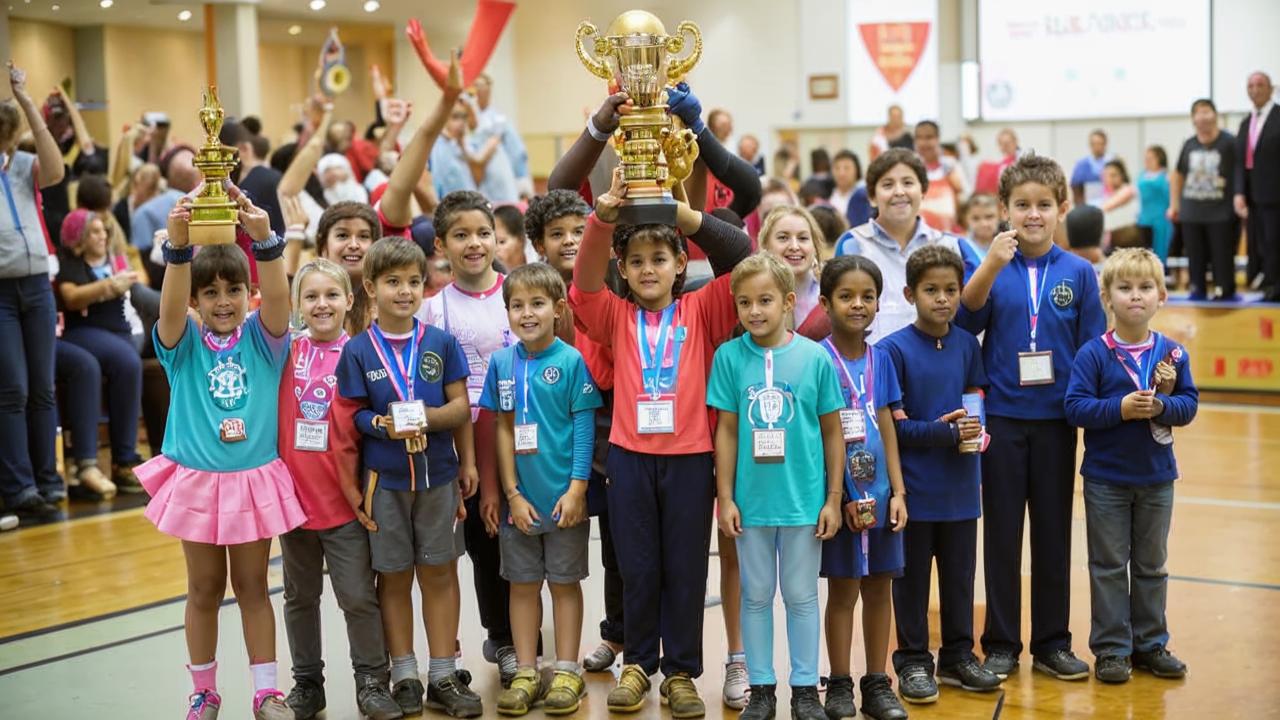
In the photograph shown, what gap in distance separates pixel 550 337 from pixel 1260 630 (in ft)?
8.80

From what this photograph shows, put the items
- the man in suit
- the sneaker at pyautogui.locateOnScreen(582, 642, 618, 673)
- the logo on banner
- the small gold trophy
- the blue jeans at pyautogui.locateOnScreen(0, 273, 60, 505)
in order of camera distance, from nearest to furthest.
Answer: the small gold trophy → the sneaker at pyautogui.locateOnScreen(582, 642, 618, 673) → the blue jeans at pyautogui.locateOnScreen(0, 273, 60, 505) → the man in suit → the logo on banner

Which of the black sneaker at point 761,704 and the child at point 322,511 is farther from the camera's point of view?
the child at point 322,511

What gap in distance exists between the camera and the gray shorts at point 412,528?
418 centimetres

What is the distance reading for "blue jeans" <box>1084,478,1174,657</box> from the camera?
14.5ft

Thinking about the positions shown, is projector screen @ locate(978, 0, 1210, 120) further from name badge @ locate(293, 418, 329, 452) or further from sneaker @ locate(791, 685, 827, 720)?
name badge @ locate(293, 418, 329, 452)

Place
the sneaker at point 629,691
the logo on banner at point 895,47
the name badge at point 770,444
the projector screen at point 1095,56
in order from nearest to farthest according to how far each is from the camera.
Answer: the name badge at point 770,444, the sneaker at point 629,691, the projector screen at point 1095,56, the logo on banner at point 895,47

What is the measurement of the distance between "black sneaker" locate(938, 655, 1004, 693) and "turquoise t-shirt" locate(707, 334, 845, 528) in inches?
32.0

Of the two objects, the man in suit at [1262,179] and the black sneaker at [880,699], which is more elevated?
the man in suit at [1262,179]

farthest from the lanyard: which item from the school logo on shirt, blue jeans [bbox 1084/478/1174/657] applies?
blue jeans [bbox 1084/478/1174/657]

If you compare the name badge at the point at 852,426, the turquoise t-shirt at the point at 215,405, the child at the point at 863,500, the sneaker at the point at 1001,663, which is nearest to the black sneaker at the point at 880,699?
the child at the point at 863,500

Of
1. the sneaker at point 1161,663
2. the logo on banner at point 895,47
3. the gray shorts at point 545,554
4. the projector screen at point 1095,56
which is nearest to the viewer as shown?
the gray shorts at point 545,554

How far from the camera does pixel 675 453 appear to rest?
4082 millimetres

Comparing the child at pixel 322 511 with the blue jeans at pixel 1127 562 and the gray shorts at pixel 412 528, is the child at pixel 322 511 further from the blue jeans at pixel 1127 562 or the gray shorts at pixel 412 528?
the blue jeans at pixel 1127 562

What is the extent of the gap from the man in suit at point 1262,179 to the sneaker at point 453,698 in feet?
29.7
